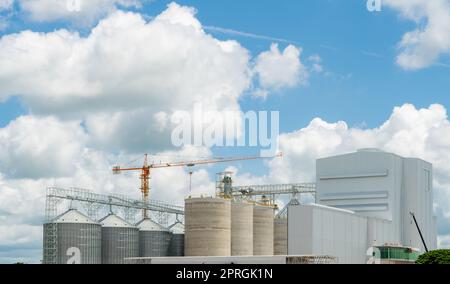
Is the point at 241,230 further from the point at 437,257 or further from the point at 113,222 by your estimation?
the point at 437,257

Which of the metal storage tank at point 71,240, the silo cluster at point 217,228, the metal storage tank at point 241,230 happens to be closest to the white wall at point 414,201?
the metal storage tank at point 241,230

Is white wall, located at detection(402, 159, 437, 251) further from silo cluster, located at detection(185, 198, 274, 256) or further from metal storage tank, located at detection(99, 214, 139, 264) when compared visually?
metal storage tank, located at detection(99, 214, 139, 264)

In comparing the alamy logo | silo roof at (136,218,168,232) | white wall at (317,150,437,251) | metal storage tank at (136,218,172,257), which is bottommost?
the alamy logo

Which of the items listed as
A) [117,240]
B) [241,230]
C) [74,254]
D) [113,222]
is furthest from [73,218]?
[241,230]

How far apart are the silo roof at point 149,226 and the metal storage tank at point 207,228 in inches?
487

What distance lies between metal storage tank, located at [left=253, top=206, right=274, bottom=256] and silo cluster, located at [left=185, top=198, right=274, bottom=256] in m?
6.39

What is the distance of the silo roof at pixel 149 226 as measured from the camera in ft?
492

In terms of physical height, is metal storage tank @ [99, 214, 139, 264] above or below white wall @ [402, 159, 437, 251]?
below

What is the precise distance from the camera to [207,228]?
139 m

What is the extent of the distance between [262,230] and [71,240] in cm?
4375

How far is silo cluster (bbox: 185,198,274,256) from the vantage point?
138500 mm

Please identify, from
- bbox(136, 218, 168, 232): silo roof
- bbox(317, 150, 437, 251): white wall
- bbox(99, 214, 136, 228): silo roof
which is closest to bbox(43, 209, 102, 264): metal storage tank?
bbox(99, 214, 136, 228): silo roof

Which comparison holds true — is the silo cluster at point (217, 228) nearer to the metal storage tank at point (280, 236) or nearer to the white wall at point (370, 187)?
the metal storage tank at point (280, 236)

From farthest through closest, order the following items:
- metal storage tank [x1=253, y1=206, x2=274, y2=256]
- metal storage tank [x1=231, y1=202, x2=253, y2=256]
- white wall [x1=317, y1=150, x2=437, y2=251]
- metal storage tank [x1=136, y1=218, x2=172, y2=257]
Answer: white wall [x1=317, y1=150, x2=437, y2=251] → metal storage tank [x1=253, y1=206, x2=274, y2=256] → metal storage tank [x1=136, y1=218, x2=172, y2=257] → metal storage tank [x1=231, y1=202, x2=253, y2=256]
